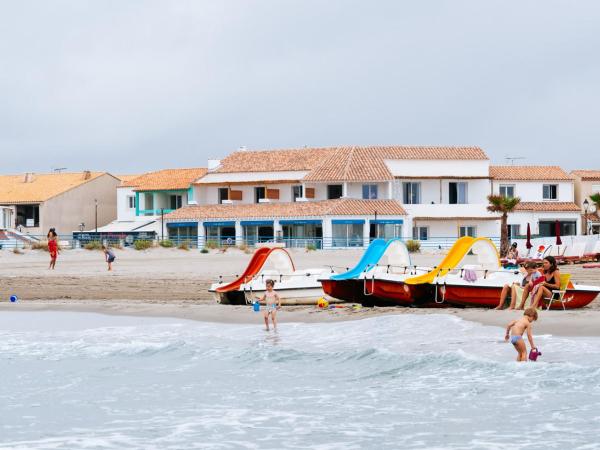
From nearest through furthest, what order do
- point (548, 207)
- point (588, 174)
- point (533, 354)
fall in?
point (533, 354) < point (548, 207) < point (588, 174)

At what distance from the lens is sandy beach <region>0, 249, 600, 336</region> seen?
20328 mm

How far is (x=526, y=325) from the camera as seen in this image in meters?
15.0

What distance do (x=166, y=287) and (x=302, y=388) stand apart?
1737 cm

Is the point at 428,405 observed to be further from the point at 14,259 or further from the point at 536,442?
the point at 14,259

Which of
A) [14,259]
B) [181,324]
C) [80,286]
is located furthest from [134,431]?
[14,259]

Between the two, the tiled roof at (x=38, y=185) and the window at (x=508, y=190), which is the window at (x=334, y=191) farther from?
the tiled roof at (x=38, y=185)

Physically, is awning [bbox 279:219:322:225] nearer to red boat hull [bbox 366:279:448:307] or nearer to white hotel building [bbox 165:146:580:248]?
white hotel building [bbox 165:146:580:248]

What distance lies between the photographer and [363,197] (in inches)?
2464

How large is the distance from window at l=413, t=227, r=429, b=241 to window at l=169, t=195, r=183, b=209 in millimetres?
16968

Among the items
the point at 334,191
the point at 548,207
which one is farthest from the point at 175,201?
the point at 548,207

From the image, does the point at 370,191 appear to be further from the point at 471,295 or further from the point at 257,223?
the point at 471,295

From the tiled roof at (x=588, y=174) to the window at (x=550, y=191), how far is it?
3.88m

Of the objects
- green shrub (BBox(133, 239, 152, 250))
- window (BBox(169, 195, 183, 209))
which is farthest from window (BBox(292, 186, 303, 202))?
green shrub (BBox(133, 239, 152, 250))

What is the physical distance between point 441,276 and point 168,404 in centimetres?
918
